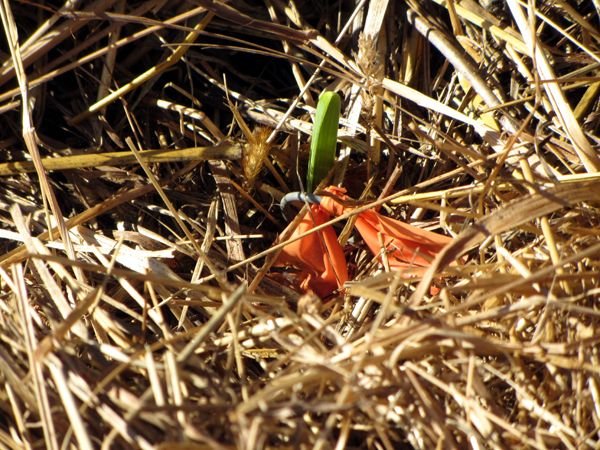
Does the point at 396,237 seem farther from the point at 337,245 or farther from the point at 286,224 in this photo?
the point at 286,224

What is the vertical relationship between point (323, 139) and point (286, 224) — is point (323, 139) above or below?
above

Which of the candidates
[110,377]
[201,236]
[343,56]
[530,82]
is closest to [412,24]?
[343,56]

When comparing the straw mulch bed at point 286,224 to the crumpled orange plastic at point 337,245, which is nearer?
the straw mulch bed at point 286,224

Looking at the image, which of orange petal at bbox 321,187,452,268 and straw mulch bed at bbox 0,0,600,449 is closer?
straw mulch bed at bbox 0,0,600,449

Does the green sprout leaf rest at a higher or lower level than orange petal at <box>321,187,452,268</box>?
higher

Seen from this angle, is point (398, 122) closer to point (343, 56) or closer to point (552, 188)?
point (343, 56)

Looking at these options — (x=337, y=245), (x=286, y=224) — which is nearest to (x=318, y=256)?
(x=337, y=245)
